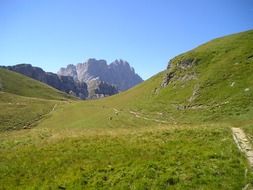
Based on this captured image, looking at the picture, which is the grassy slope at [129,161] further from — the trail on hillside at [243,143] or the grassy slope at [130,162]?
the trail on hillside at [243,143]

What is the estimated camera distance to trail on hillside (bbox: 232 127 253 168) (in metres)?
25.0

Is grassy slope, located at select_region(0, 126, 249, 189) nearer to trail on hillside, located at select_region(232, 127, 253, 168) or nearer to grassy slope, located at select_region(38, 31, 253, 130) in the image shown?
trail on hillside, located at select_region(232, 127, 253, 168)

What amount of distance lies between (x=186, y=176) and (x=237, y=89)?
41570 mm

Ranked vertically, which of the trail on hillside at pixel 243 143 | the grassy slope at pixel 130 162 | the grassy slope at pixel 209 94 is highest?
the grassy slope at pixel 209 94

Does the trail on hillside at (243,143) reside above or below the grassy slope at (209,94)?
below

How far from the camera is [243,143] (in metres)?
28.4

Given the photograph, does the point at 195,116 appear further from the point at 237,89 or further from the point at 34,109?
the point at 34,109

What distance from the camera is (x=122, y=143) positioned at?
30.3 meters

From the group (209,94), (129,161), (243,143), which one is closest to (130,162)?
(129,161)

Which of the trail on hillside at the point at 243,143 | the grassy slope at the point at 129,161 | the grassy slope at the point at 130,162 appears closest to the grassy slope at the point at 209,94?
the grassy slope at the point at 129,161

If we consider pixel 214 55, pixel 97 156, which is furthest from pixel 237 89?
pixel 97 156

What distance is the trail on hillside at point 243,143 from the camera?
25000 mm

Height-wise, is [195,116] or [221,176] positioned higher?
[195,116]

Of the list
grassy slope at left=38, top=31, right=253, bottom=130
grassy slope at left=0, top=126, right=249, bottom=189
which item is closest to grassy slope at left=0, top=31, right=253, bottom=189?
grassy slope at left=0, top=126, right=249, bottom=189
